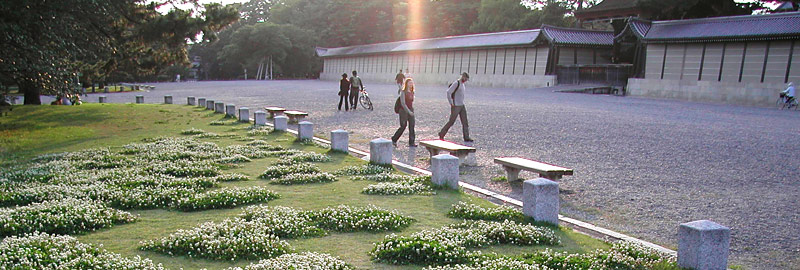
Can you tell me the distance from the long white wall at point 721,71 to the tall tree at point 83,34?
26.0 metres

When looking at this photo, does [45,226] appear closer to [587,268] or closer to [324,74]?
[587,268]

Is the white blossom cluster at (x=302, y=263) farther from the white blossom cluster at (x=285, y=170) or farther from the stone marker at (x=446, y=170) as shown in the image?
the white blossom cluster at (x=285, y=170)

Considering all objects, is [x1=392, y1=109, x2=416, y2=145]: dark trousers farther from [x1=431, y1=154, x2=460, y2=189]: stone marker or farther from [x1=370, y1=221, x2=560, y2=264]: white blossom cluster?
[x1=370, y1=221, x2=560, y2=264]: white blossom cluster

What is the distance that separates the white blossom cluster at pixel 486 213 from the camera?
22.9ft

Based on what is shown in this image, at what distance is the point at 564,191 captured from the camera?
359 inches

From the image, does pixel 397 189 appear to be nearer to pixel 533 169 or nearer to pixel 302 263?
pixel 533 169

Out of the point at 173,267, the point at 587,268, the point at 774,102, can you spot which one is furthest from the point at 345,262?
the point at 774,102

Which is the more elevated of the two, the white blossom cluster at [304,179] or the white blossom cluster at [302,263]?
Answer: the white blossom cluster at [302,263]

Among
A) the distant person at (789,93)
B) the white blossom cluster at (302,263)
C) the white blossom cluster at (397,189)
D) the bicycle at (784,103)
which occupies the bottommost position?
the white blossom cluster at (397,189)

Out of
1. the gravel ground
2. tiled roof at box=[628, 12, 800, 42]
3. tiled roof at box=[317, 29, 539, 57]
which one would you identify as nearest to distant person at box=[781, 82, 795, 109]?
tiled roof at box=[628, 12, 800, 42]

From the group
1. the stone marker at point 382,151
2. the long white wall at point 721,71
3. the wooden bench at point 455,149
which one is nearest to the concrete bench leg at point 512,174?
the wooden bench at point 455,149

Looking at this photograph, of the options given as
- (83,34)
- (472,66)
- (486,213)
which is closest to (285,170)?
(486,213)

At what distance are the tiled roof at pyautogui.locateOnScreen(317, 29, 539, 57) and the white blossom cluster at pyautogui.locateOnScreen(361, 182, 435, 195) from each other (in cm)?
3853

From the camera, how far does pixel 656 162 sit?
11.6 meters
